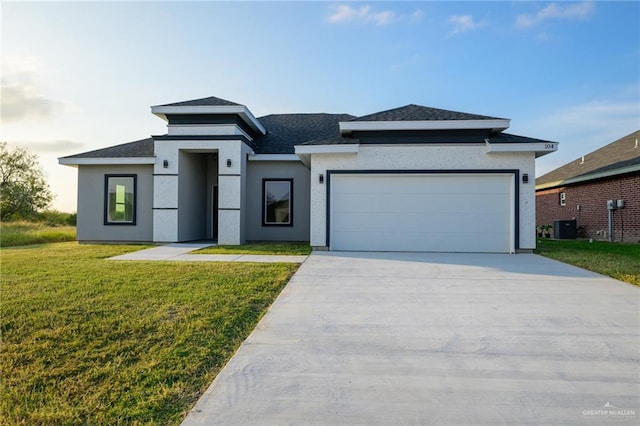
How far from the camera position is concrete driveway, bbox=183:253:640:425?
2.52m

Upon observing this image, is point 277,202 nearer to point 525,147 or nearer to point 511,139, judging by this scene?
point 511,139

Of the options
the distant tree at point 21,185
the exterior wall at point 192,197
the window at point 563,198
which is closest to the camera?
the exterior wall at point 192,197

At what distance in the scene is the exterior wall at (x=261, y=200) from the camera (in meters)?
13.5

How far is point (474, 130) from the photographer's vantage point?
10.7 meters

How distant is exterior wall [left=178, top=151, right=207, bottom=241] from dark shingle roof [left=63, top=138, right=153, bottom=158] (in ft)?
4.35

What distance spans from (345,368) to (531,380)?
1.45 m

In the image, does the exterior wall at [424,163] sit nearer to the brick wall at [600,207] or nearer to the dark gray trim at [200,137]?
the dark gray trim at [200,137]

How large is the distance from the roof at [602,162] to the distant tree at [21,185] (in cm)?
3541

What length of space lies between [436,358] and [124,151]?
13243 millimetres

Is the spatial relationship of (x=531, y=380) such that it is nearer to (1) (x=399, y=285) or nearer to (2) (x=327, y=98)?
(1) (x=399, y=285)

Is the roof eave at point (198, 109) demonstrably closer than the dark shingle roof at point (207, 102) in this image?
Yes

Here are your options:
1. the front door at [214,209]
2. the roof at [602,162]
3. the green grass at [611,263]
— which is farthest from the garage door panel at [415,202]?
the roof at [602,162]

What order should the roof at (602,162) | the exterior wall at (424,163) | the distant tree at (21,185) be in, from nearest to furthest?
1. the exterior wall at (424,163)
2. the roof at (602,162)
3. the distant tree at (21,185)

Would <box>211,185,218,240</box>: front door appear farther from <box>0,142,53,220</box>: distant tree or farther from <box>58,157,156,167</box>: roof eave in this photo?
<box>0,142,53,220</box>: distant tree
